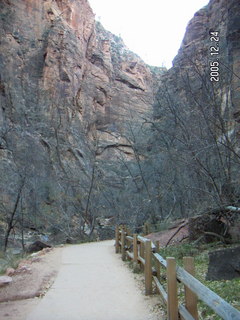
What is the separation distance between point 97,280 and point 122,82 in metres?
53.5

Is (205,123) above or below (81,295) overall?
above

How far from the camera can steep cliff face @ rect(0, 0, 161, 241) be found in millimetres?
25188

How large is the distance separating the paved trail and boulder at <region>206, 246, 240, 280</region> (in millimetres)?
1424

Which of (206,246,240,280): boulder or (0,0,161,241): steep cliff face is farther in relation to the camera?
(0,0,161,241): steep cliff face

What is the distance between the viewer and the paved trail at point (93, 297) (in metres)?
5.06

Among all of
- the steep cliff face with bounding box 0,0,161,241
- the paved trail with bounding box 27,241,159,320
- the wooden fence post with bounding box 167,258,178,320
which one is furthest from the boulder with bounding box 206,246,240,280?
the steep cliff face with bounding box 0,0,161,241

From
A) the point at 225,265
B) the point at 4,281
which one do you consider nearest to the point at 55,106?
the point at 4,281

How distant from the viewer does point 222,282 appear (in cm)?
586

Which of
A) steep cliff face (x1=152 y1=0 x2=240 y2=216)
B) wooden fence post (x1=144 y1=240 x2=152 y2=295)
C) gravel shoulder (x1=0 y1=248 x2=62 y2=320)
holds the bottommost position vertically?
gravel shoulder (x1=0 y1=248 x2=62 y2=320)

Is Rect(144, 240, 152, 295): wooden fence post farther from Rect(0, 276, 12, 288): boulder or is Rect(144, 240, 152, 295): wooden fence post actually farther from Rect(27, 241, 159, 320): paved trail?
Rect(0, 276, 12, 288): boulder

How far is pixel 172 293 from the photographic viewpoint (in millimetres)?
4270

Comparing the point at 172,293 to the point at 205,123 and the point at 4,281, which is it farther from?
the point at 205,123

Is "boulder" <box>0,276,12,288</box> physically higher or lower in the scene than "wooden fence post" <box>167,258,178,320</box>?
lower

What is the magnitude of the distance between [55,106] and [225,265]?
37.2m
